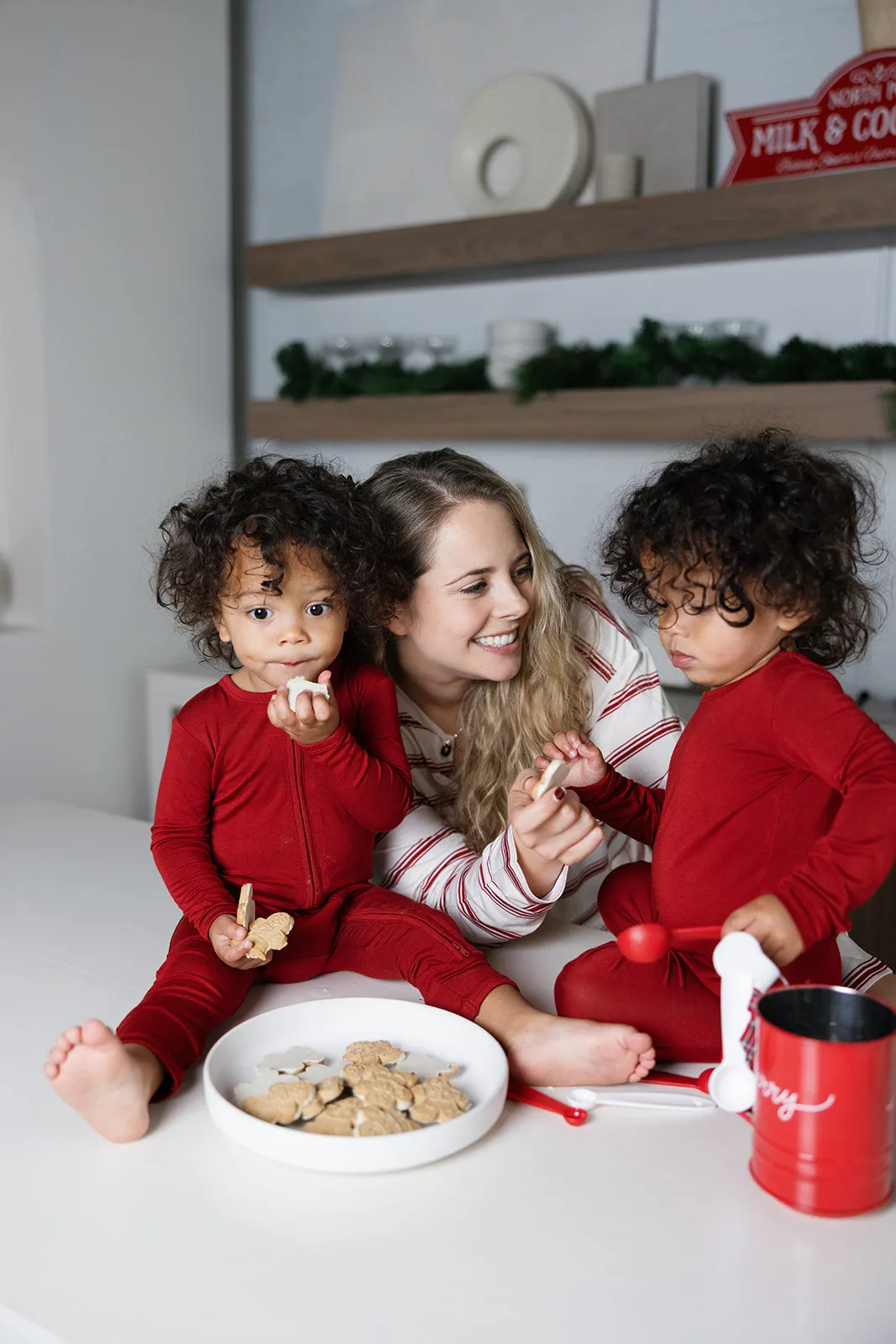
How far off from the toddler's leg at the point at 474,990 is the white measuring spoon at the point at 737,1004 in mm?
137

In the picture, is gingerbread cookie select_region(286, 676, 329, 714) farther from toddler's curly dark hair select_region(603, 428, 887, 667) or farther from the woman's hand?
toddler's curly dark hair select_region(603, 428, 887, 667)

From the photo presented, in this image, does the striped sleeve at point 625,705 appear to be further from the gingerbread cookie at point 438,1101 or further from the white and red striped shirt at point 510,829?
the gingerbread cookie at point 438,1101

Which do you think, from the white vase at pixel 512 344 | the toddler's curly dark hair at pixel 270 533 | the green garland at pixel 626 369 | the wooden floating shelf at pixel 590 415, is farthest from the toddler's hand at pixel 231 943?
the white vase at pixel 512 344

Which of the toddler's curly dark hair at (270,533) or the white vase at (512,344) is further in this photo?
the white vase at (512,344)

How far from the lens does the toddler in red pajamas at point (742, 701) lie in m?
1.02

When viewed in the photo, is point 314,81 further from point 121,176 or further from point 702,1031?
point 702,1031

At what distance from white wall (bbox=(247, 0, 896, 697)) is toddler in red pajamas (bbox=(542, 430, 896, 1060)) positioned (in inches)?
52.9

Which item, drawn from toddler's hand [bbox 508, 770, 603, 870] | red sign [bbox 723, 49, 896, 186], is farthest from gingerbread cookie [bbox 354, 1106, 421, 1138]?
red sign [bbox 723, 49, 896, 186]

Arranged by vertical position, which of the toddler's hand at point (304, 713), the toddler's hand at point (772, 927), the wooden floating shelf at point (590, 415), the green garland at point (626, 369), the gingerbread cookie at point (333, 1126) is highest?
the green garland at point (626, 369)

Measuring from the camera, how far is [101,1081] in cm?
94

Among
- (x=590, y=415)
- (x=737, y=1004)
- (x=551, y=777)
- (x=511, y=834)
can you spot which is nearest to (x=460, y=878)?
(x=511, y=834)

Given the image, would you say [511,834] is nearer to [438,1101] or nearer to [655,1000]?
[655,1000]

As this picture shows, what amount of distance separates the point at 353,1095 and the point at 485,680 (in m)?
0.72

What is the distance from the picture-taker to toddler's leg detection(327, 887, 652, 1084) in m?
1.05
